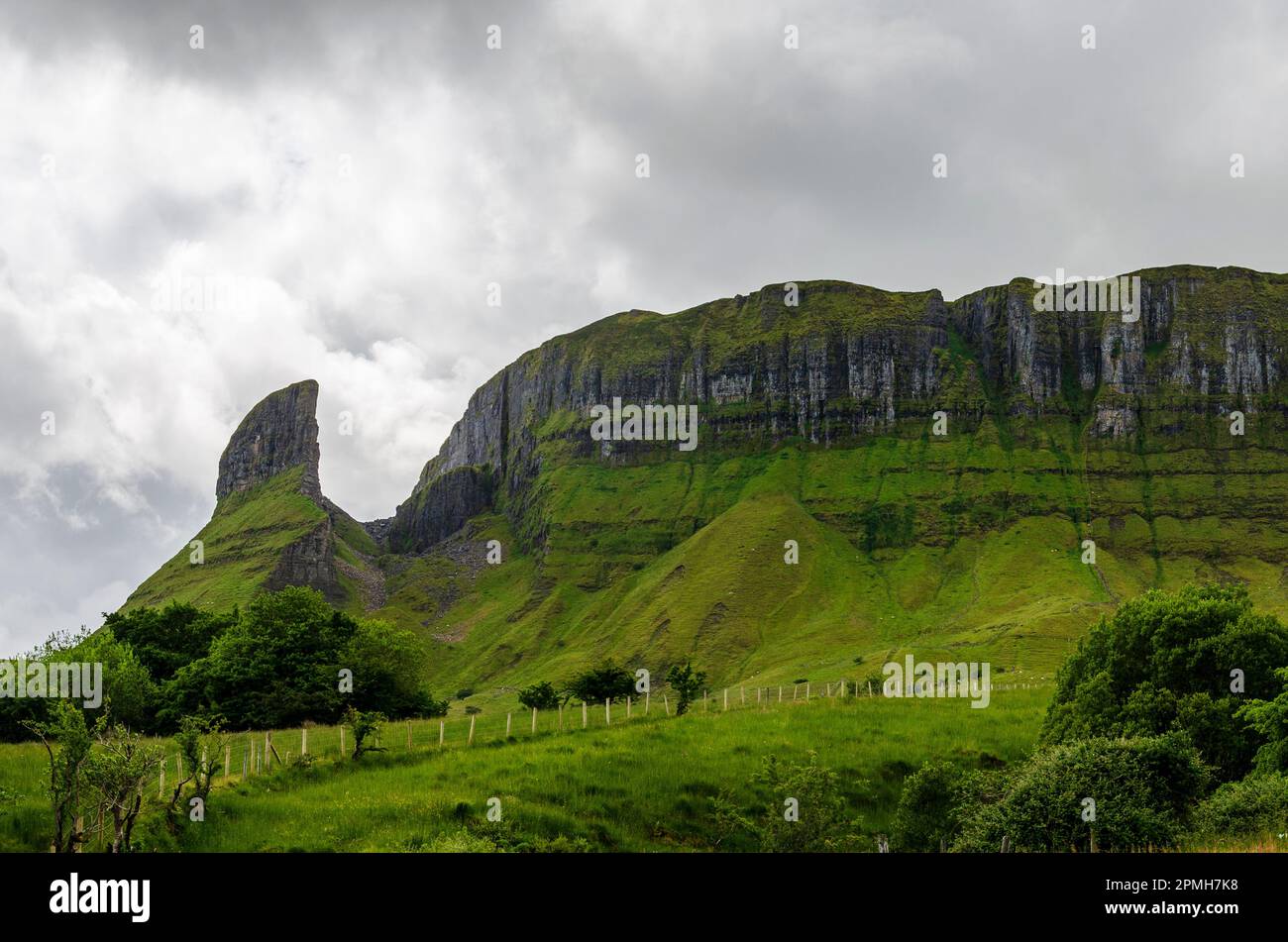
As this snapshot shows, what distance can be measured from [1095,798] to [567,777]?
22.3 metres

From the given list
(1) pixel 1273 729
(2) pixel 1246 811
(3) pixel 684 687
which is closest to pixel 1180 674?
(1) pixel 1273 729

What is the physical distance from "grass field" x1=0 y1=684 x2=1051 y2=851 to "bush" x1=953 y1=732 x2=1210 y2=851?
366 inches

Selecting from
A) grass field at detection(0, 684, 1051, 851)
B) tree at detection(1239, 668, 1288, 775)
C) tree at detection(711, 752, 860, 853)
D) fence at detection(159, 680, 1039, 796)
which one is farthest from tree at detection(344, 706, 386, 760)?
tree at detection(1239, 668, 1288, 775)

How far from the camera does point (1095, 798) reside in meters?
32.2

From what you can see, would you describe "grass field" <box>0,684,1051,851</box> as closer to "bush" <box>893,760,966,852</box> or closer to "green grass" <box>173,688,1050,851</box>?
"green grass" <box>173,688,1050,851</box>

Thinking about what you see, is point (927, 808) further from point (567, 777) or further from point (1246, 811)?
point (567, 777)

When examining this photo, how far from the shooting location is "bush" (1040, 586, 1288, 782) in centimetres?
4234

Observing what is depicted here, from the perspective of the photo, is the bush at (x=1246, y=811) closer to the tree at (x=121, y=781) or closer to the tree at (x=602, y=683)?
the tree at (x=121, y=781)

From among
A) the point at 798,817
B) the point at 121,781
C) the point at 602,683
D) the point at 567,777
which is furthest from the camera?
the point at 602,683

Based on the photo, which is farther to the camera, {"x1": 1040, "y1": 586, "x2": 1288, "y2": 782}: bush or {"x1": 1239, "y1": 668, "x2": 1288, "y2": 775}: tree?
{"x1": 1040, "y1": 586, "x2": 1288, "y2": 782}: bush
